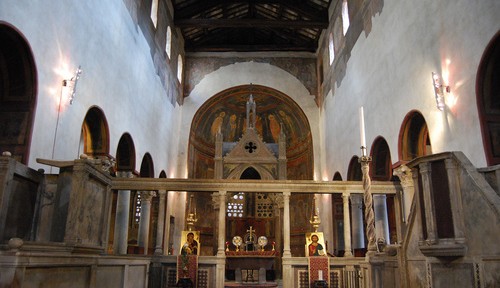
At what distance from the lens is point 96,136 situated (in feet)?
40.9

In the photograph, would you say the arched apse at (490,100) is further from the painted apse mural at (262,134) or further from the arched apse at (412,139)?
the painted apse mural at (262,134)

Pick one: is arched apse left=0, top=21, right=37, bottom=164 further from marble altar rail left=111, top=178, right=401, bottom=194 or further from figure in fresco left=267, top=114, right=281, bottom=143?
figure in fresco left=267, top=114, right=281, bottom=143

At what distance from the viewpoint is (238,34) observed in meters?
25.0

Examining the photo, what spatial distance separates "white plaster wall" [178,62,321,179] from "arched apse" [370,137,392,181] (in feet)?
28.0

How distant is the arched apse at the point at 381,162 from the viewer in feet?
45.0

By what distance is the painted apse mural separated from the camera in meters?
22.1

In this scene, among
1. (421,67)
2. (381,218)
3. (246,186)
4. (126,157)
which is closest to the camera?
(421,67)

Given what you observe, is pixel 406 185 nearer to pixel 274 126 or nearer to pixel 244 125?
pixel 274 126

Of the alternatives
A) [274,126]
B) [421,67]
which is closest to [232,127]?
[274,126]

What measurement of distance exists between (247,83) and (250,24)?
381cm

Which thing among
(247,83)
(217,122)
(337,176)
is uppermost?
(247,83)

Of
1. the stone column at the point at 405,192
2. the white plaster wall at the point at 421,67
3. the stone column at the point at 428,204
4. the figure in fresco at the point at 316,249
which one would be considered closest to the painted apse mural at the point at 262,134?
the white plaster wall at the point at 421,67

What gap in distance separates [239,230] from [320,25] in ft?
36.5

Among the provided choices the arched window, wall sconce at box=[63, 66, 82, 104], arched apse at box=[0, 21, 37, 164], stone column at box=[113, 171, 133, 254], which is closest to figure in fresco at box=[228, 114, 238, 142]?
the arched window
